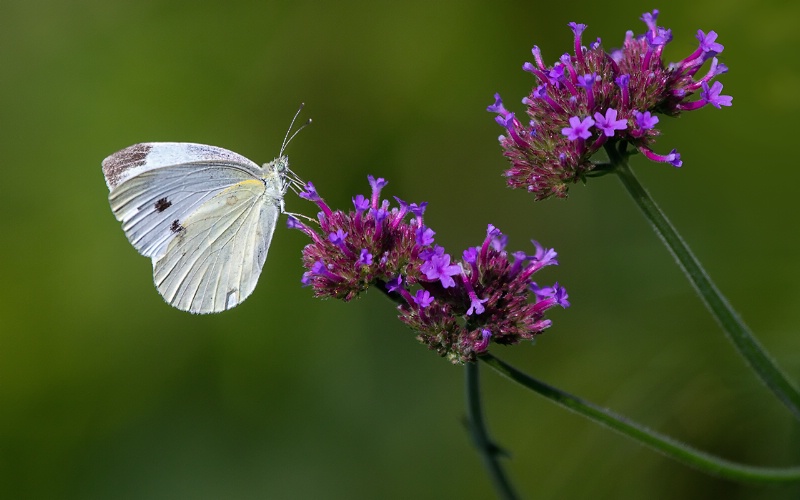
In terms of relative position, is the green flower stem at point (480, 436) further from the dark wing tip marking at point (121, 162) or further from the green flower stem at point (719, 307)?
the dark wing tip marking at point (121, 162)

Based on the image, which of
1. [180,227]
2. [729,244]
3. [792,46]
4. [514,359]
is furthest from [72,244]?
[792,46]

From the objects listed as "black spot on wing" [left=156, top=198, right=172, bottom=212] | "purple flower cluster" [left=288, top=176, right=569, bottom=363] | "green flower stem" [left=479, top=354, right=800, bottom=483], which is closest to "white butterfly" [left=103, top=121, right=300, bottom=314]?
"black spot on wing" [left=156, top=198, right=172, bottom=212]

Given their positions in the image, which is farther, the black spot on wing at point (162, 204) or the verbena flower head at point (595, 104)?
the black spot on wing at point (162, 204)

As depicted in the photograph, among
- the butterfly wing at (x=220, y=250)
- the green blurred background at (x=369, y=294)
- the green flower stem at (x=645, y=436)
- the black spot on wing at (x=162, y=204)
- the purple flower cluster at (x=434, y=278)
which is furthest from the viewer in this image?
the green blurred background at (x=369, y=294)

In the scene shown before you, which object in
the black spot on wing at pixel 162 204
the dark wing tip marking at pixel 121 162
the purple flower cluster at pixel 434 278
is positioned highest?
the dark wing tip marking at pixel 121 162

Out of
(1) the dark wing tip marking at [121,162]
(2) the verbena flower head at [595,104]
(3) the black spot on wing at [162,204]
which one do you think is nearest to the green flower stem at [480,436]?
(2) the verbena flower head at [595,104]

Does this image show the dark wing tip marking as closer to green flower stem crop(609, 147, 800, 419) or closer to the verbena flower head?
the verbena flower head

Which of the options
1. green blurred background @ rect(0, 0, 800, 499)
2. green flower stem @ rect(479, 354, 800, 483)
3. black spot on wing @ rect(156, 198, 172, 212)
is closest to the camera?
green flower stem @ rect(479, 354, 800, 483)
